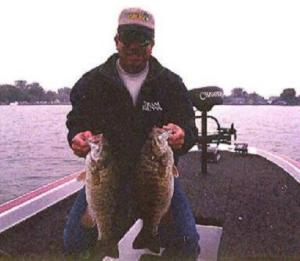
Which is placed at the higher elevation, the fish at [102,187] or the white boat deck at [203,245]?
the fish at [102,187]

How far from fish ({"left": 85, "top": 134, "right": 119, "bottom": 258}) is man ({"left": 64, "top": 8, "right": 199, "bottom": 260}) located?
11.7 inches

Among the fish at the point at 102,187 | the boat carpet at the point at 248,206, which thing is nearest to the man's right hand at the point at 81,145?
the fish at the point at 102,187

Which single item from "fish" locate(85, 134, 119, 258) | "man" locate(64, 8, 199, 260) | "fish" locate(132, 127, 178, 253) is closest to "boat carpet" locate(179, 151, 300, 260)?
"man" locate(64, 8, 199, 260)

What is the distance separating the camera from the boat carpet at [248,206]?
198 inches

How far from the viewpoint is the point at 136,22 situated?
353 centimetres

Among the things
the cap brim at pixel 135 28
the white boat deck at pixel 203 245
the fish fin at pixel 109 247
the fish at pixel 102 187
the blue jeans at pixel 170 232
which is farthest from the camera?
the white boat deck at pixel 203 245

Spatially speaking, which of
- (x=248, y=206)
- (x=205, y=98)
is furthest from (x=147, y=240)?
(x=205, y=98)

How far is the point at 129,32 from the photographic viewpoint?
3531 mm

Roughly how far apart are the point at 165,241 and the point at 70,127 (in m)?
1.34

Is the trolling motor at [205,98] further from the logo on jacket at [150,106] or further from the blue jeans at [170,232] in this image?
the logo on jacket at [150,106]

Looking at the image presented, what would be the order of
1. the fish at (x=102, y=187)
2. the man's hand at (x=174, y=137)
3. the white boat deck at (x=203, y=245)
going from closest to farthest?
1. the fish at (x=102, y=187)
2. the man's hand at (x=174, y=137)
3. the white boat deck at (x=203, y=245)

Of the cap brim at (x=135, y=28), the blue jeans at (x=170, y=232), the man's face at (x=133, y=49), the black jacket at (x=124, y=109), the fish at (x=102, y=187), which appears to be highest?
the cap brim at (x=135, y=28)

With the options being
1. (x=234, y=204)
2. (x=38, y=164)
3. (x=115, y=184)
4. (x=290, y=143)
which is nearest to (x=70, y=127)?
(x=115, y=184)

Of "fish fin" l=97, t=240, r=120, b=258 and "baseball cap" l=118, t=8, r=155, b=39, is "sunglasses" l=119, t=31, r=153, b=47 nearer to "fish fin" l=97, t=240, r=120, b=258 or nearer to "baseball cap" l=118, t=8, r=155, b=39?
"baseball cap" l=118, t=8, r=155, b=39
